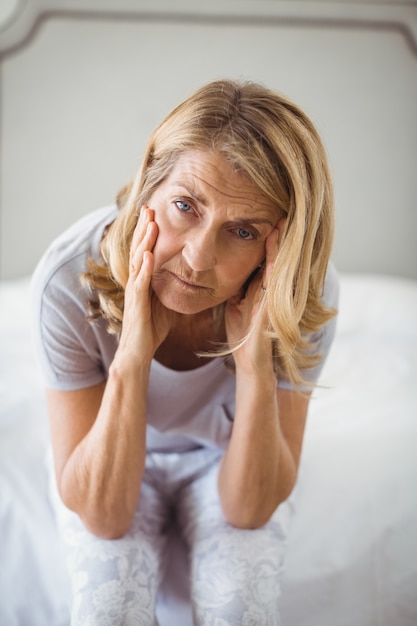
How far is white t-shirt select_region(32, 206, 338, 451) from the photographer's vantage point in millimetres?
824

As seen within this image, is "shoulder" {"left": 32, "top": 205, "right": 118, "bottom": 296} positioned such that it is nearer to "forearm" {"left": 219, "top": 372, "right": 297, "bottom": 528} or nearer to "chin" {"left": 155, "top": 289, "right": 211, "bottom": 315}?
"chin" {"left": 155, "top": 289, "right": 211, "bottom": 315}

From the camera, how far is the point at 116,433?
2.66 feet

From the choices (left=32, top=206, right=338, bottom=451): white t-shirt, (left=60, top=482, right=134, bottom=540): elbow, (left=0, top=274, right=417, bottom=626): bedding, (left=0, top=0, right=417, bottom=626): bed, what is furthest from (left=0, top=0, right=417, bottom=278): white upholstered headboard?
(left=60, top=482, right=134, bottom=540): elbow

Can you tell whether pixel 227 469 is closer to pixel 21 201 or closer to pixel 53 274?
pixel 53 274

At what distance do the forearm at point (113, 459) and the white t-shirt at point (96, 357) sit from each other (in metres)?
0.06

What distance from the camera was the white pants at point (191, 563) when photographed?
77 cm

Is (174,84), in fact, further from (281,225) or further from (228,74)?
(281,225)

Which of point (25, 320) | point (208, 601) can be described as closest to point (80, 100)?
point (25, 320)

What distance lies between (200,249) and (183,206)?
55 millimetres

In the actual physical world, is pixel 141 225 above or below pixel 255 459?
above

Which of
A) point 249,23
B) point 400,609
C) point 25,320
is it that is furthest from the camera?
point 249,23

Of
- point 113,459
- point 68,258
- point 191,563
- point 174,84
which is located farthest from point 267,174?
point 174,84

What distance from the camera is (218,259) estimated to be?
75 centimetres

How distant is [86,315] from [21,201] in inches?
39.7
